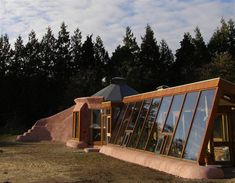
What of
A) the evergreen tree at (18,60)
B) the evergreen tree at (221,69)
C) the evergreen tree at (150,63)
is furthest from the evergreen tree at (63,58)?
the evergreen tree at (221,69)

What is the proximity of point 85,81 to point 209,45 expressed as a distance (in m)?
15.7

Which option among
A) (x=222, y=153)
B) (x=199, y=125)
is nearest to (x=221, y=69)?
(x=222, y=153)

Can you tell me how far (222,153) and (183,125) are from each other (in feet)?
4.55

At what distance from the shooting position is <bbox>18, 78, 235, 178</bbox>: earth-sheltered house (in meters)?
10.6

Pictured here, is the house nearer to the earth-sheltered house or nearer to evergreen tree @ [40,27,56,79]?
the earth-sheltered house

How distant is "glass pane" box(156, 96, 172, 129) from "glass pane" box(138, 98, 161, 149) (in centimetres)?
40

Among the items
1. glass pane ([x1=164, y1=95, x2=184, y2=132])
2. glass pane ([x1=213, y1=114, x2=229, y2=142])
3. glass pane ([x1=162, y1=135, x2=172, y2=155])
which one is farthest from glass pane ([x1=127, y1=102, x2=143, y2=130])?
glass pane ([x1=213, y1=114, x2=229, y2=142])

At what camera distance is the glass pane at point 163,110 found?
1370cm

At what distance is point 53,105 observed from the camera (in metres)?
43.4

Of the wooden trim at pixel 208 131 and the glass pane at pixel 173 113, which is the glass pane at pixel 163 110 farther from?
the wooden trim at pixel 208 131

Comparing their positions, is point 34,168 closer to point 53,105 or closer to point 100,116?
point 100,116

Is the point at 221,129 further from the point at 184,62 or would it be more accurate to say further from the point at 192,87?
the point at 184,62

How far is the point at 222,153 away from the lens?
12008 mm

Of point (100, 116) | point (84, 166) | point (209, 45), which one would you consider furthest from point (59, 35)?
point (84, 166)
